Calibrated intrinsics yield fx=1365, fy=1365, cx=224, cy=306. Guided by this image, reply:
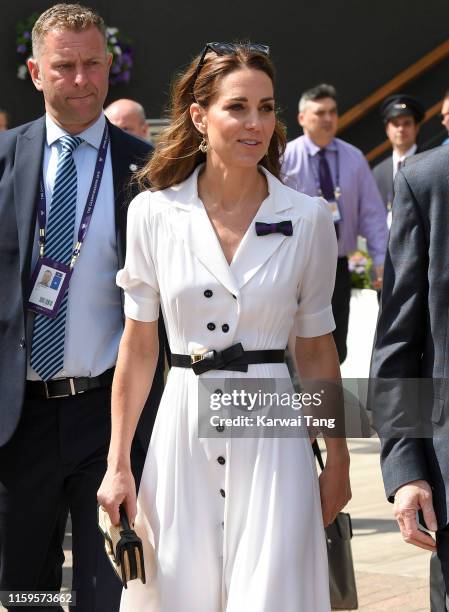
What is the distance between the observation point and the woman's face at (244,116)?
139 inches

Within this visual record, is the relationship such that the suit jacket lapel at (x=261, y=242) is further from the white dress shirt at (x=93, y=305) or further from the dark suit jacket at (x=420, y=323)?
the white dress shirt at (x=93, y=305)

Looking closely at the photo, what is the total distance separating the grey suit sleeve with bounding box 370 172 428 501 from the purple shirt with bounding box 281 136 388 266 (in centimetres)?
625

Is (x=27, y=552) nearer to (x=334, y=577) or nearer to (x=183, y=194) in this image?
(x=334, y=577)

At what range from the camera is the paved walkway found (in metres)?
5.83

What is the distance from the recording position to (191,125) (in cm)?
381

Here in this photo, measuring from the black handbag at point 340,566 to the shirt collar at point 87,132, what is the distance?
1.50 meters

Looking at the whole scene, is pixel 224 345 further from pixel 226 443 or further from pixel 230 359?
pixel 226 443

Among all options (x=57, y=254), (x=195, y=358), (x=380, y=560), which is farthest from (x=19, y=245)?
(x=380, y=560)

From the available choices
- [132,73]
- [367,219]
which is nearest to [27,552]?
[367,219]

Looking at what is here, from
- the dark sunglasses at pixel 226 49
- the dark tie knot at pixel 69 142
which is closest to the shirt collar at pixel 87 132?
the dark tie knot at pixel 69 142

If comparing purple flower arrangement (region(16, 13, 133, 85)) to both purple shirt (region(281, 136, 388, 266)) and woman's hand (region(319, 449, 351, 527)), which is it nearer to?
purple shirt (region(281, 136, 388, 266))

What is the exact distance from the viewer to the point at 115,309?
4465 mm

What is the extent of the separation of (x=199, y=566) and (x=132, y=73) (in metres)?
12.6

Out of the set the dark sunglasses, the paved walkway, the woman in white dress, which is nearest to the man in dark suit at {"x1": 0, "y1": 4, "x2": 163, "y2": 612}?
the woman in white dress
